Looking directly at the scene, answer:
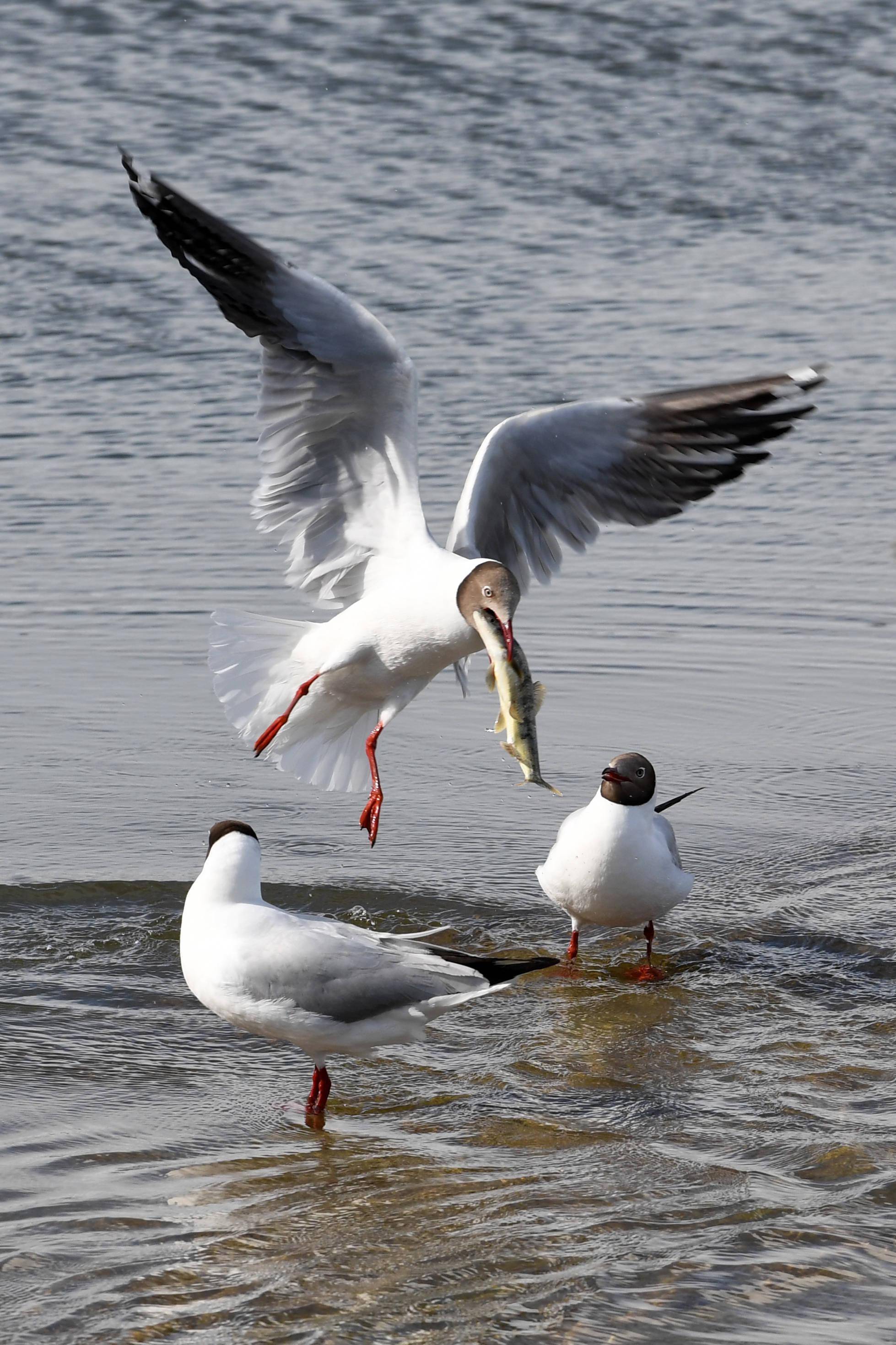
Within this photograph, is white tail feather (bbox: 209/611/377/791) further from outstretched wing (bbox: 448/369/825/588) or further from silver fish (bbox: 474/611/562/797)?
silver fish (bbox: 474/611/562/797)

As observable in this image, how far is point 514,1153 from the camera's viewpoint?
4578 mm

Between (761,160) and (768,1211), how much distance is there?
14.4 meters

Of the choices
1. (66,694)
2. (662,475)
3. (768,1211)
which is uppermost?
(662,475)

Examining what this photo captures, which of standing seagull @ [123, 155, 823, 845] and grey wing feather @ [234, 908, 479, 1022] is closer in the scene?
grey wing feather @ [234, 908, 479, 1022]

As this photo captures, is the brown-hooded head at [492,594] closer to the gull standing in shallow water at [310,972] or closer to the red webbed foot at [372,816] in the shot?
the red webbed foot at [372,816]

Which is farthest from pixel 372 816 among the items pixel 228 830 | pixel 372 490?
pixel 228 830

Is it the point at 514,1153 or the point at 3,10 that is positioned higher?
the point at 3,10

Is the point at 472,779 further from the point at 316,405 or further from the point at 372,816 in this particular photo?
the point at 316,405

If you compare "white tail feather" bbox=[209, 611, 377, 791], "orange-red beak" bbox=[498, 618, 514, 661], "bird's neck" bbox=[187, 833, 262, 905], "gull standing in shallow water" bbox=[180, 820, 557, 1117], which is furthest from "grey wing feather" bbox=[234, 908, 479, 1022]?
"white tail feather" bbox=[209, 611, 377, 791]

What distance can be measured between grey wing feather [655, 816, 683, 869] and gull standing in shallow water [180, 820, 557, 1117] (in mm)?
1142

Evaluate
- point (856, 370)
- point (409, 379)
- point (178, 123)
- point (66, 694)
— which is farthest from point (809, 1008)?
point (178, 123)

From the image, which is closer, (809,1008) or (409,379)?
(809,1008)

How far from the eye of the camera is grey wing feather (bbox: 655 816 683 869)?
19.9 ft

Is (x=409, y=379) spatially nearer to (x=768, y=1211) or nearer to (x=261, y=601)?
(x=261, y=601)
